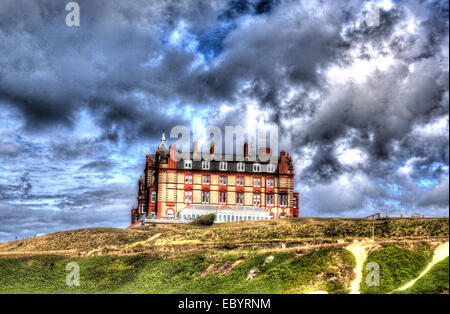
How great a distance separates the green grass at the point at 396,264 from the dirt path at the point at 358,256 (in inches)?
16.4

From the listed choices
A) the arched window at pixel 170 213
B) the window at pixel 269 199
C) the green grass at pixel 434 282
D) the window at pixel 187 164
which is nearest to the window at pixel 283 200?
the window at pixel 269 199

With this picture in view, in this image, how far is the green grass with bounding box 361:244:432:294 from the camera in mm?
43125

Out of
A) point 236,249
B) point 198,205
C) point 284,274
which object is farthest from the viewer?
point 198,205

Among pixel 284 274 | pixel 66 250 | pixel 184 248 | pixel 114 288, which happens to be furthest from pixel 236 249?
pixel 66 250

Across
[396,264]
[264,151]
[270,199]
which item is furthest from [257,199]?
[396,264]

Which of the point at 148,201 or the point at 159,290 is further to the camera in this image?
the point at 148,201

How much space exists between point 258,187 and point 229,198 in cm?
531

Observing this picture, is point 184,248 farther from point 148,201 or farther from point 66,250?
point 148,201

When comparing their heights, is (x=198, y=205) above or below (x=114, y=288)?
above

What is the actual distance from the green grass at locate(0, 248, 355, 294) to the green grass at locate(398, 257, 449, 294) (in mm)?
5725

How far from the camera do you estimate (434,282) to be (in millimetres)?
42469

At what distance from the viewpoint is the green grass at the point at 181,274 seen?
45.1 m

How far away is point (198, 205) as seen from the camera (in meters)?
83.0
